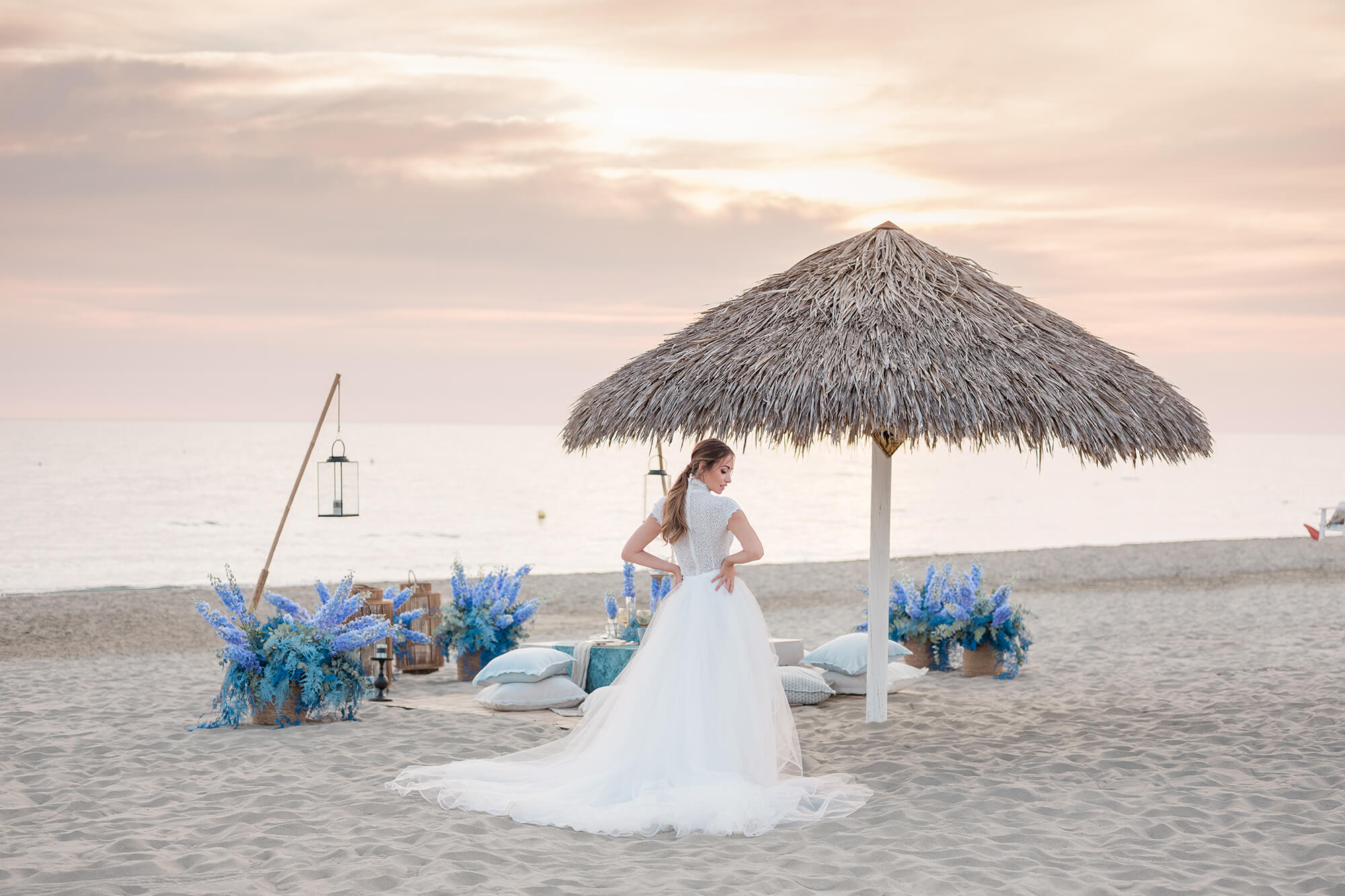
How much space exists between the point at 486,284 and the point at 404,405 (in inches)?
432

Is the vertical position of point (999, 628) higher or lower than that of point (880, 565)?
lower

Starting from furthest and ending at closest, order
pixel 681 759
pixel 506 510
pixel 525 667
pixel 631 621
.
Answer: pixel 506 510 → pixel 631 621 → pixel 525 667 → pixel 681 759

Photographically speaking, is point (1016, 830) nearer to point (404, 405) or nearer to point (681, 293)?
point (681, 293)

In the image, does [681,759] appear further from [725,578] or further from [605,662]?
[605,662]


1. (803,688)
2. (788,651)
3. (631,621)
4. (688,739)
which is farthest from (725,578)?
(788,651)

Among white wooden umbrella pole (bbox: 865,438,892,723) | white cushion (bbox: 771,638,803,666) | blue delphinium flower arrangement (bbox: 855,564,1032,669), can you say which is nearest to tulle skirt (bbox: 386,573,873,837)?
white wooden umbrella pole (bbox: 865,438,892,723)

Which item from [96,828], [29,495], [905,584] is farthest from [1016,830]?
[29,495]

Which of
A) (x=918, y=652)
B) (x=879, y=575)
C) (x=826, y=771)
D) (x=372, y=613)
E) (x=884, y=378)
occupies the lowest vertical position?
(x=826, y=771)

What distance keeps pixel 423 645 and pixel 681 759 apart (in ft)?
15.6

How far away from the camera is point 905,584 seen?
9.35 meters

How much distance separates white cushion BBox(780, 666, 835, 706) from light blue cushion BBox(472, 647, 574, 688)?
1597mm

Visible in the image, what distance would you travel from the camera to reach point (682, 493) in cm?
524

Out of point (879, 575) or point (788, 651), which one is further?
point (788, 651)

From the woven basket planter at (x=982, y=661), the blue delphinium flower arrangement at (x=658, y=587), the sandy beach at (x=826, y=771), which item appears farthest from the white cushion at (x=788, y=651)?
the woven basket planter at (x=982, y=661)
